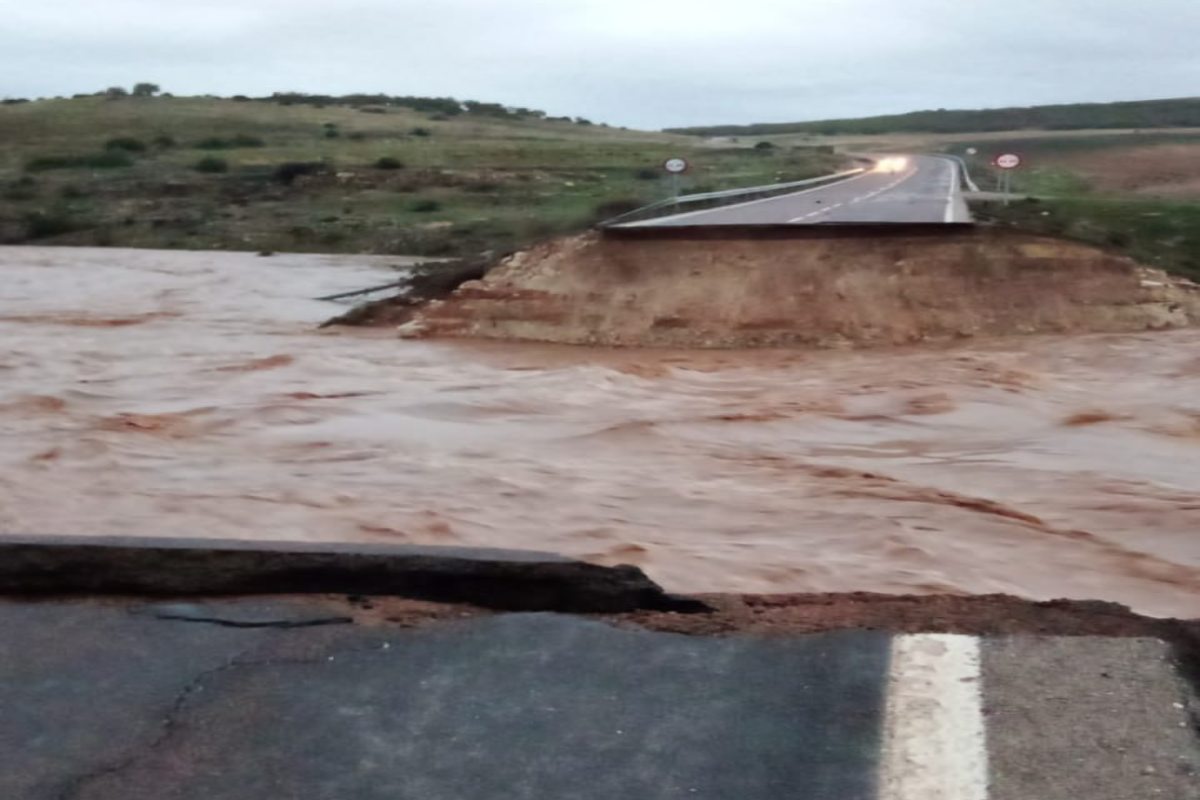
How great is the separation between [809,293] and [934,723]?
16300mm

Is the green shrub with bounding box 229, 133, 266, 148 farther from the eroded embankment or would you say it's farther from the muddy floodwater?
the eroded embankment

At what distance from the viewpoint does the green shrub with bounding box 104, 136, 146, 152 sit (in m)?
59.4

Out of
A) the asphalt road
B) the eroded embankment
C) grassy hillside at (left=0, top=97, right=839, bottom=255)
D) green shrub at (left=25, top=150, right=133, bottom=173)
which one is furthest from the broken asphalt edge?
green shrub at (left=25, top=150, right=133, bottom=173)

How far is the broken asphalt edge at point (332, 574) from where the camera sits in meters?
5.98

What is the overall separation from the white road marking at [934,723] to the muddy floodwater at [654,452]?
3.43 m

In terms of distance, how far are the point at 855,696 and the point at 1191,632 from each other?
1.22 metres

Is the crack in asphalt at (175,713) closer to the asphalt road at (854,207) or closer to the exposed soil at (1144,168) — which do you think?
the asphalt road at (854,207)

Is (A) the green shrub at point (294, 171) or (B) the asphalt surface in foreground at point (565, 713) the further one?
(A) the green shrub at point (294, 171)

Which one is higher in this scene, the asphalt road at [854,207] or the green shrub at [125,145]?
the green shrub at [125,145]

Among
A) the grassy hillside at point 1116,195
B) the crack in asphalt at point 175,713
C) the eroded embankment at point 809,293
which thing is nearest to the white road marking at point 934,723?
the crack in asphalt at point 175,713

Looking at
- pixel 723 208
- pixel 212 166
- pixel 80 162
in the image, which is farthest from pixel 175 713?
pixel 80 162

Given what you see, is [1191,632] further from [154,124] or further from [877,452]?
[154,124]

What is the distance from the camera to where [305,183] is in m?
46.8

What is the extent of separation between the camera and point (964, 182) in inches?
1831
